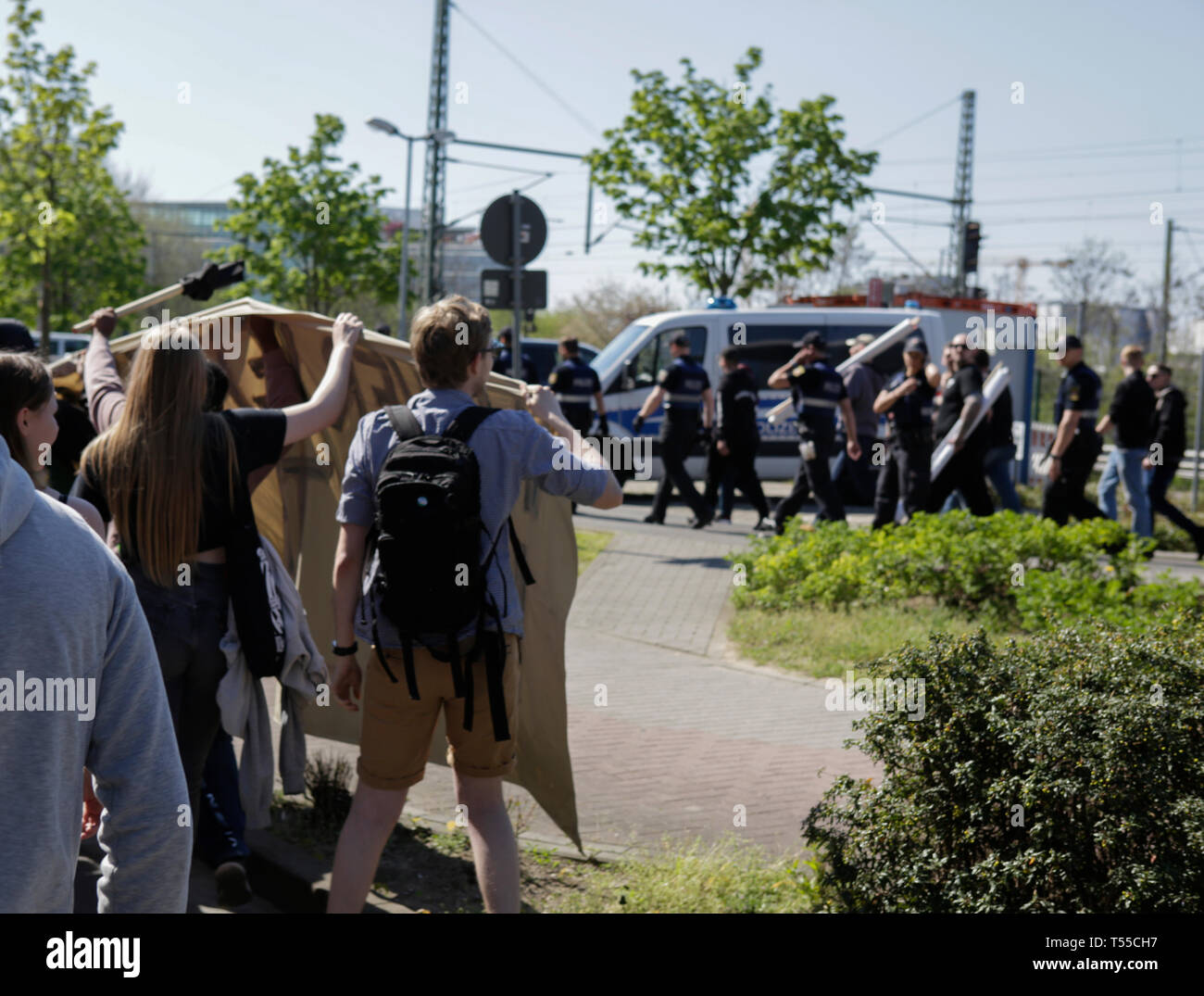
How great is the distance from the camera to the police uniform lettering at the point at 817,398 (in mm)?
12016

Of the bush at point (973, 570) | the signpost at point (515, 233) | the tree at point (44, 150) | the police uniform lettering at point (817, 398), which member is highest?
the tree at point (44, 150)

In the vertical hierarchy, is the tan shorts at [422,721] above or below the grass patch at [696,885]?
above

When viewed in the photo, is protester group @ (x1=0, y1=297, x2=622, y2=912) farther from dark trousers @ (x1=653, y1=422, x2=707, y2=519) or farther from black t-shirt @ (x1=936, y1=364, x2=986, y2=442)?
dark trousers @ (x1=653, y1=422, x2=707, y2=519)

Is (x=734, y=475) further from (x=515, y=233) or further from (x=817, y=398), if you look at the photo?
(x=515, y=233)

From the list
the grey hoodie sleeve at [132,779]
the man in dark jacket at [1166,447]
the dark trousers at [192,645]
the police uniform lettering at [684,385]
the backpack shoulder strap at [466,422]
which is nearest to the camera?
the grey hoodie sleeve at [132,779]

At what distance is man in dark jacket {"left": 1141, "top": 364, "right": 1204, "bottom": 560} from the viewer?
12555 mm

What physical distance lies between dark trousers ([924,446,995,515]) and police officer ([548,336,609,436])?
13.8 feet

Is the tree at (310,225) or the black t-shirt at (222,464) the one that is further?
the tree at (310,225)

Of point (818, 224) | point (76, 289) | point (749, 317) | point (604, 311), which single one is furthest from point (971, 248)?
point (604, 311)

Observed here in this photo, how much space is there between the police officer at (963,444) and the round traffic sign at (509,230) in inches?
160

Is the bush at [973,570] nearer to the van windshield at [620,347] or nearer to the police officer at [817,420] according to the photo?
the police officer at [817,420]

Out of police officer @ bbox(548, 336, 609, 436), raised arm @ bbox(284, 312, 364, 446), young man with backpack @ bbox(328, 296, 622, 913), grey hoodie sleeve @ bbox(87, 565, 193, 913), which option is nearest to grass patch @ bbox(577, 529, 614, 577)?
police officer @ bbox(548, 336, 609, 436)

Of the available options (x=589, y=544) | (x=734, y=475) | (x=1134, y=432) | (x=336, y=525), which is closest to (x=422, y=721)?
(x=336, y=525)

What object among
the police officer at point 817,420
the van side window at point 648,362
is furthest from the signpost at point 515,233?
the van side window at point 648,362
